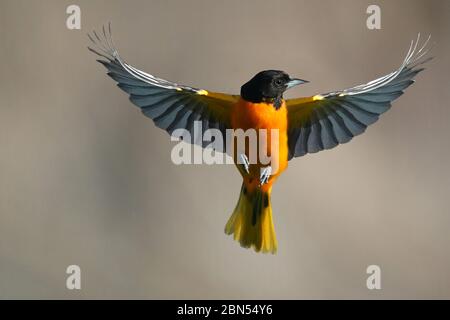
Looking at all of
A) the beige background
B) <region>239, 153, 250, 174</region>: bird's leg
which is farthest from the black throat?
the beige background

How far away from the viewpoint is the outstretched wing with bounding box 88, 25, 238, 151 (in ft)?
6.72

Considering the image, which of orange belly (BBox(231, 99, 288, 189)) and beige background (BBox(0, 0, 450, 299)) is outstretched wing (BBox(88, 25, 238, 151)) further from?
beige background (BBox(0, 0, 450, 299))

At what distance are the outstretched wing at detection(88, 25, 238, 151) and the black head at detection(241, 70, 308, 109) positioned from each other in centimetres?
7

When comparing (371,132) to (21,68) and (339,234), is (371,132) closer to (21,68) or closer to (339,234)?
(339,234)

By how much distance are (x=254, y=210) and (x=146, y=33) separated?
76.2 inches

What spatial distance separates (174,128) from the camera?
2.06 m

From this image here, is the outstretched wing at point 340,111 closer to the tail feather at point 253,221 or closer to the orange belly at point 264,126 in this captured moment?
the orange belly at point 264,126

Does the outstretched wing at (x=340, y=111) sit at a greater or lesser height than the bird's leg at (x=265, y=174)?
greater

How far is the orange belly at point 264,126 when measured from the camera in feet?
6.61

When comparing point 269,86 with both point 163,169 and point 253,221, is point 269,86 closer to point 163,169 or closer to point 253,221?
point 253,221

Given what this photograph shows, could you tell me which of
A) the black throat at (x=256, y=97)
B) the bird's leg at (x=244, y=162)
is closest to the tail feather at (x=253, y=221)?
the bird's leg at (x=244, y=162)

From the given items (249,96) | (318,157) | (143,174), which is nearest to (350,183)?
(318,157)

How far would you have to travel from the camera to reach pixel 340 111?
2143 mm

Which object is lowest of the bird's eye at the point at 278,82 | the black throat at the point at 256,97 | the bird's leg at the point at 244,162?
the bird's leg at the point at 244,162
